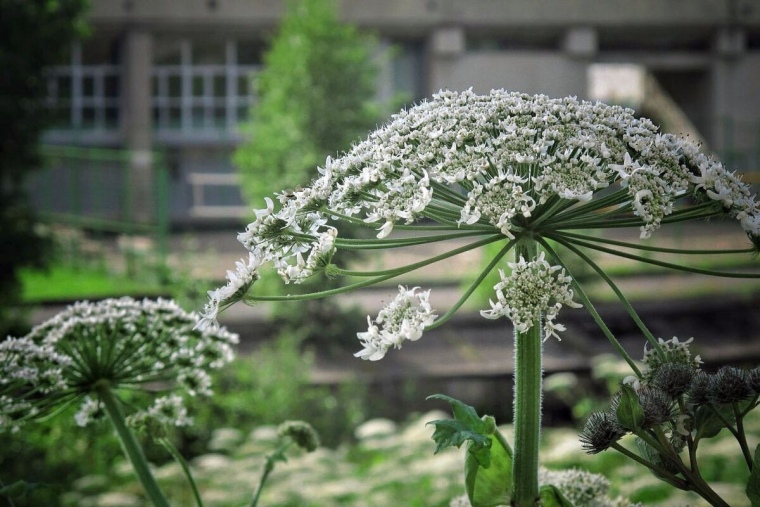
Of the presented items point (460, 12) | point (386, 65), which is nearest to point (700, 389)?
point (386, 65)

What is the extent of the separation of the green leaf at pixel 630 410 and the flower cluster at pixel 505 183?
13cm

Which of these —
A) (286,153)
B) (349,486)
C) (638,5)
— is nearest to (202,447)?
(349,486)

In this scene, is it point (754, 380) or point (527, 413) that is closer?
point (754, 380)

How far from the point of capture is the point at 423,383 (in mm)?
7141

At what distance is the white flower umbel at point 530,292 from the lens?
1220 mm

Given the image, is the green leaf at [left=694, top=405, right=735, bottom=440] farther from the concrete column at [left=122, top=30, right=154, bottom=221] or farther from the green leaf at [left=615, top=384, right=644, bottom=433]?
the concrete column at [left=122, top=30, right=154, bottom=221]

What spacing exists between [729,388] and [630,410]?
136 mm

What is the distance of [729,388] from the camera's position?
4.06 feet

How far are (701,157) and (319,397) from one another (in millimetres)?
5416

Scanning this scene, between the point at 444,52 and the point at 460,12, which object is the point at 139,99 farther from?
the point at 460,12

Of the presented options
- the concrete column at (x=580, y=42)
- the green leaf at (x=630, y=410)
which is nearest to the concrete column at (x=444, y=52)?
the concrete column at (x=580, y=42)

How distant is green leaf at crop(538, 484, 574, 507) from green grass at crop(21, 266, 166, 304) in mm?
8243

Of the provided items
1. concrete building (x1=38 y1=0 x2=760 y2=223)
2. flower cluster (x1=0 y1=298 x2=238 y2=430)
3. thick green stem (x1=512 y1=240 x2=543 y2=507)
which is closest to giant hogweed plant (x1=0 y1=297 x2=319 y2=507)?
flower cluster (x1=0 y1=298 x2=238 y2=430)

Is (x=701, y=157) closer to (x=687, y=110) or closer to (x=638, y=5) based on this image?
(x=638, y=5)
